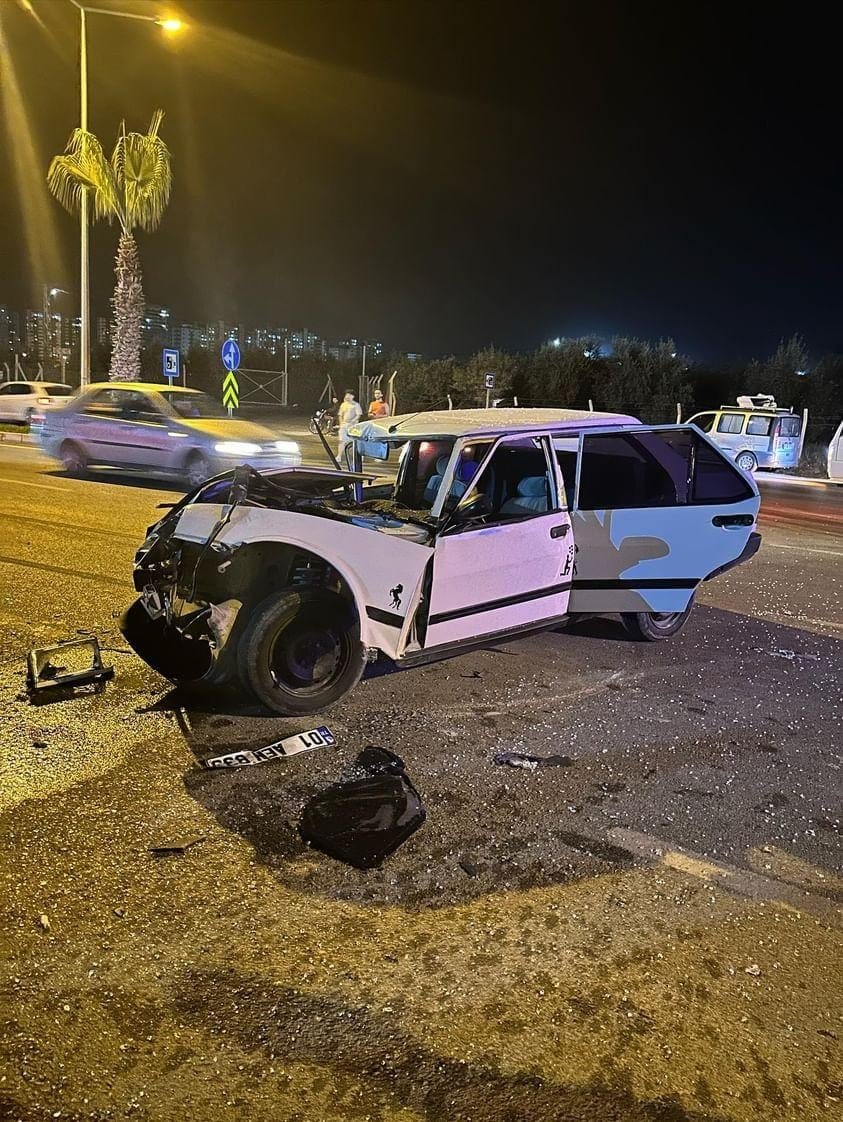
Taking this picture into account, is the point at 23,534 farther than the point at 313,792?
Yes

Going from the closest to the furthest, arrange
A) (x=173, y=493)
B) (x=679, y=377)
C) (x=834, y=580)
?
1. (x=834, y=580)
2. (x=173, y=493)
3. (x=679, y=377)

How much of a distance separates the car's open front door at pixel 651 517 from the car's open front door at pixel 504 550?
19 centimetres

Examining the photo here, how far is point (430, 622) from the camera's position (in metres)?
4.63

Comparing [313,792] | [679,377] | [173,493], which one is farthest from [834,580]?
[679,377]

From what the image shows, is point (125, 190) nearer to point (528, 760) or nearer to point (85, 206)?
point (85, 206)

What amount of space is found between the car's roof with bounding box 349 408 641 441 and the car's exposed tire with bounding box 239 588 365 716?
1.45 m

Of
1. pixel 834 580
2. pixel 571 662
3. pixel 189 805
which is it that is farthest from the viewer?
pixel 834 580

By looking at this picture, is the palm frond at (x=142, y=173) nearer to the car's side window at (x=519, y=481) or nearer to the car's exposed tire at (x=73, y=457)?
the car's exposed tire at (x=73, y=457)

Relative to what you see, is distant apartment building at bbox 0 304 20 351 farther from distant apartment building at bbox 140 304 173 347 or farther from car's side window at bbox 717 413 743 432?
car's side window at bbox 717 413 743 432

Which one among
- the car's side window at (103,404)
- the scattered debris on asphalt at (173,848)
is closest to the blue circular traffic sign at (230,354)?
the car's side window at (103,404)

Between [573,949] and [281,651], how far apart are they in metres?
2.31

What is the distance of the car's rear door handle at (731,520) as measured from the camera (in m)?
5.89

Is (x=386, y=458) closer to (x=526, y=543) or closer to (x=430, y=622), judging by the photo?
(x=526, y=543)

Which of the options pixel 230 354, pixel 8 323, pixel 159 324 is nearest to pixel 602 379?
pixel 230 354
